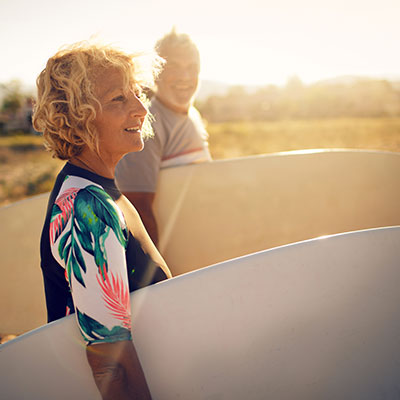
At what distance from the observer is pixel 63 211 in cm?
76

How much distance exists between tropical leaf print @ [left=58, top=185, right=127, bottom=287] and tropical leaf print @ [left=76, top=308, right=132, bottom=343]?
3.2 inches

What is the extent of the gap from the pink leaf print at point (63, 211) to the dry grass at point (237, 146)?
16.3ft

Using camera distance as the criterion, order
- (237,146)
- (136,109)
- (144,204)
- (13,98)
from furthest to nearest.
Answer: (13,98) → (237,146) → (144,204) → (136,109)

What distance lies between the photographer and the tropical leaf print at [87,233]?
2.31 feet

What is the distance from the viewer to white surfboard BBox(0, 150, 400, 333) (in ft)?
7.47

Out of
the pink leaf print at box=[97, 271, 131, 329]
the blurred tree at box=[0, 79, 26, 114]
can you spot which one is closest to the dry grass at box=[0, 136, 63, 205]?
the pink leaf print at box=[97, 271, 131, 329]

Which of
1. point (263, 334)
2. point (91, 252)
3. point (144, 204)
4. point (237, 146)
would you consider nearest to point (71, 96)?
point (91, 252)

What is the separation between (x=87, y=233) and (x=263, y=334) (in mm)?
559

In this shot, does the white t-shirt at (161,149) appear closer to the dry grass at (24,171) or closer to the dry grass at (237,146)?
the dry grass at (24,171)

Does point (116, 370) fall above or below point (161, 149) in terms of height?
below

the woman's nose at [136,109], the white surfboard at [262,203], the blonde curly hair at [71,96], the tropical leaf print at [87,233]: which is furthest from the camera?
the white surfboard at [262,203]

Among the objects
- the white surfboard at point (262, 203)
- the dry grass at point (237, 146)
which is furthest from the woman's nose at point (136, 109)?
the dry grass at point (237, 146)

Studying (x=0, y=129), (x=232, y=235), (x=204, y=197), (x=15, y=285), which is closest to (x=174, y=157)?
(x=204, y=197)

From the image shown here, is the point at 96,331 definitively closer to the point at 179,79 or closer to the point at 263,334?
Answer: the point at 263,334
